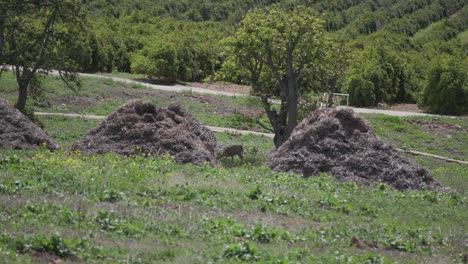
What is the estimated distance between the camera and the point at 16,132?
18.3 metres

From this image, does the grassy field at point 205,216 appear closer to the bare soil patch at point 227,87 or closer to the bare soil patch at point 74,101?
the bare soil patch at point 74,101

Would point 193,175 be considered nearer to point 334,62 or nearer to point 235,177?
point 235,177

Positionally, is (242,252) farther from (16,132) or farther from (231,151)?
(231,151)

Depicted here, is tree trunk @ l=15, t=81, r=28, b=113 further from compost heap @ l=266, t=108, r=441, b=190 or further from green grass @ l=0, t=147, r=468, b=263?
compost heap @ l=266, t=108, r=441, b=190

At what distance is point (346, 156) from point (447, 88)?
35.4 meters

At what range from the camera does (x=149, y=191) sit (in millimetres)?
12430

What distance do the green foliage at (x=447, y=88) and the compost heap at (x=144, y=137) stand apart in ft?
115

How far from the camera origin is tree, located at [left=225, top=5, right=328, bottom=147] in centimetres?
2553

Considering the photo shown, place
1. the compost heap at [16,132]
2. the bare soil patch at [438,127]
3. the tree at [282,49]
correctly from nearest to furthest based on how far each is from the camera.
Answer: the compost heap at [16,132] → the tree at [282,49] → the bare soil patch at [438,127]

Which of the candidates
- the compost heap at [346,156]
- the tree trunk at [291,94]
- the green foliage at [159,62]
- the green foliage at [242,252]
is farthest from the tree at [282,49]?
the green foliage at [159,62]

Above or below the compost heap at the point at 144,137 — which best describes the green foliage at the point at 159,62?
above

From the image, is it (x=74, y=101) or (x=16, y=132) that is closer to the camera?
(x=16, y=132)

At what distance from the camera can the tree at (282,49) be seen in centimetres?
2553

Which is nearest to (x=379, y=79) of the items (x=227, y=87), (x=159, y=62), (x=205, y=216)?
(x=227, y=87)
